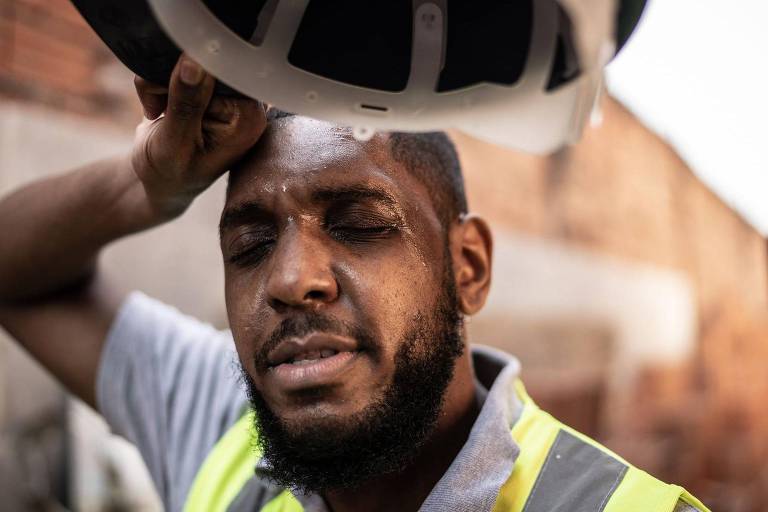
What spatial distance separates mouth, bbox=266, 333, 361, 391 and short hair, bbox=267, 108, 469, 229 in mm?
462

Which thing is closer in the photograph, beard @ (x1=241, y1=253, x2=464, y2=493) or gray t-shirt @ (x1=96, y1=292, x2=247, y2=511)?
beard @ (x1=241, y1=253, x2=464, y2=493)

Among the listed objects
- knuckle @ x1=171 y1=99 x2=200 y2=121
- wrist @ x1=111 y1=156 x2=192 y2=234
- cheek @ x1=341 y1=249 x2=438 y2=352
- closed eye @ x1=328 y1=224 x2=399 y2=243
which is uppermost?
knuckle @ x1=171 y1=99 x2=200 y2=121

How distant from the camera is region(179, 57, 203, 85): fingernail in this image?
1.27 meters

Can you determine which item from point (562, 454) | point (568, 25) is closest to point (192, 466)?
point (562, 454)

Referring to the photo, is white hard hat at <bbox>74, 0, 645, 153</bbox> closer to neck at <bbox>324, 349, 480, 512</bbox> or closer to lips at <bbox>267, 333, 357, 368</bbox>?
lips at <bbox>267, 333, 357, 368</bbox>

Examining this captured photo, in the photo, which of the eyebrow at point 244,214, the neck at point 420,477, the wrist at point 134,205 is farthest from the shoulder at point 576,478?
the wrist at point 134,205

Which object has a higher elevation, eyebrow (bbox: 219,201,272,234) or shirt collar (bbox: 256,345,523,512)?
eyebrow (bbox: 219,201,272,234)

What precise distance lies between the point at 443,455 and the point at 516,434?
19 cm

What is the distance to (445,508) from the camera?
4.93 feet

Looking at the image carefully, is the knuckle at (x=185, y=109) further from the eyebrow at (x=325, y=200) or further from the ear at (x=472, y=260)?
the ear at (x=472, y=260)

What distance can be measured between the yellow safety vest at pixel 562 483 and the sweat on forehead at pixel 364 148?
57 cm

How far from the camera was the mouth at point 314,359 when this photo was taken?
142 cm

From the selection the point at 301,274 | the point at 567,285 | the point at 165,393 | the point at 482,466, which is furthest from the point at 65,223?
the point at 567,285

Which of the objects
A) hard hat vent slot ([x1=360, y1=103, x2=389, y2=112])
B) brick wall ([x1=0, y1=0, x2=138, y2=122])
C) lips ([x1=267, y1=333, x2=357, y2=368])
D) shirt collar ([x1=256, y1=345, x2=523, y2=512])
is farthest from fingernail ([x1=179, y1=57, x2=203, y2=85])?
brick wall ([x1=0, y1=0, x2=138, y2=122])
